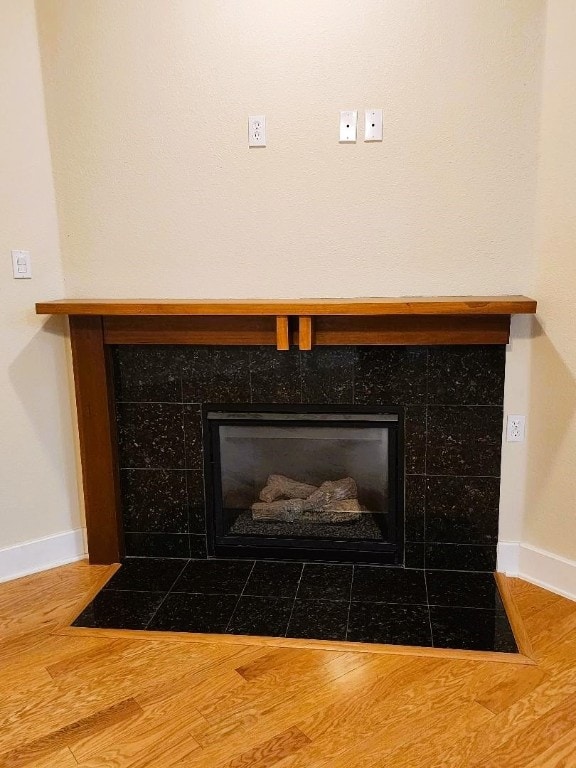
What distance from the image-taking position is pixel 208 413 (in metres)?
2.68

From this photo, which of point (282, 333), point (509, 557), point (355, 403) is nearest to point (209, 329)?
point (282, 333)

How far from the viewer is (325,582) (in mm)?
2557

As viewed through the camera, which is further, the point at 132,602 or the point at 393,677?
the point at 132,602

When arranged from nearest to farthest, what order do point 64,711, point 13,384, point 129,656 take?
point 64,711
point 129,656
point 13,384

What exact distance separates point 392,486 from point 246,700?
1045 millimetres

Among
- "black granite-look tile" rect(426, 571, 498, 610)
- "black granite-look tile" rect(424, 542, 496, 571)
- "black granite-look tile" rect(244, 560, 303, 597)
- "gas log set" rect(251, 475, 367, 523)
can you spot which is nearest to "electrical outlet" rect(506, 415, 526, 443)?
"black granite-look tile" rect(424, 542, 496, 571)

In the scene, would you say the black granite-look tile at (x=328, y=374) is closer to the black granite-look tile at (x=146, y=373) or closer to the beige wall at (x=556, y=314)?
the black granite-look tile at (x=146, y=373)

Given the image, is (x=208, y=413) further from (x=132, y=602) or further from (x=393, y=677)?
(x=393, y=677)

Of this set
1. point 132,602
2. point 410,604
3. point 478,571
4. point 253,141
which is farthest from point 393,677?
Result: point 253,141

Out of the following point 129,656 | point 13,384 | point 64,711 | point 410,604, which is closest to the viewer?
point 64,711

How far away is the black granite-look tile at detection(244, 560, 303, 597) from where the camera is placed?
249 centimetres

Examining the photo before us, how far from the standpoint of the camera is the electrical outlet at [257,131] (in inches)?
95.8

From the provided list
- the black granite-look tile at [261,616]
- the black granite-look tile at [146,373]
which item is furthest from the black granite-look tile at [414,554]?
the black granite-look tile at [146,373]

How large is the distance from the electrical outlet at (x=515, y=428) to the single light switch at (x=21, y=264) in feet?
6.21
